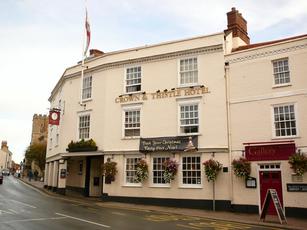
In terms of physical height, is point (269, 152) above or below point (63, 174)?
above

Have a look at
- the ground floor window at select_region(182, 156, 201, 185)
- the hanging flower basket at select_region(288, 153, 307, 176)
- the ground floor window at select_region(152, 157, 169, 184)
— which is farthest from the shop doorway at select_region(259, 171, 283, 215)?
the ground floor window at select_region(152, 157, 169, 184)

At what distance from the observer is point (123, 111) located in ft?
78.9

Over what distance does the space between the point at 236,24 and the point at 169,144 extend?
1027 cm

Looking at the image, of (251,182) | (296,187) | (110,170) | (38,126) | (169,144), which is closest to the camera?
(296,187)

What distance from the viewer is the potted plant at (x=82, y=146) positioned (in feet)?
81.0

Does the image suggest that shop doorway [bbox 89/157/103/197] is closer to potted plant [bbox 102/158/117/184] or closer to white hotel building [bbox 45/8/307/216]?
white hotel building [bbox 45/8/307/216]

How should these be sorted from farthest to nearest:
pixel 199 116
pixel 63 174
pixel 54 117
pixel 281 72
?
pixel 54 117
pixel 63 174
pixel 199 116
pixel 281 72

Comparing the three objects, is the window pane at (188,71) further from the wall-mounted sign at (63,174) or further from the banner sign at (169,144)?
the wall-mounted sign at (63,174)

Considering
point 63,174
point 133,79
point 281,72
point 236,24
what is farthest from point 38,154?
point 281,72

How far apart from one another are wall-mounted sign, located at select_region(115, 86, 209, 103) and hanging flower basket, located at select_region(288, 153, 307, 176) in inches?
262

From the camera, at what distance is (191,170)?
21.0 meters

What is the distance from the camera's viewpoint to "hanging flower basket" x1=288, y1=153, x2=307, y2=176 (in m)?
17.0

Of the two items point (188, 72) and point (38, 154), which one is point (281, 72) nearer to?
point (188, 72)

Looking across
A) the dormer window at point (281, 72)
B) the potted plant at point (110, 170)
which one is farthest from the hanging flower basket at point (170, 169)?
the dormer window at point (281, 72)
